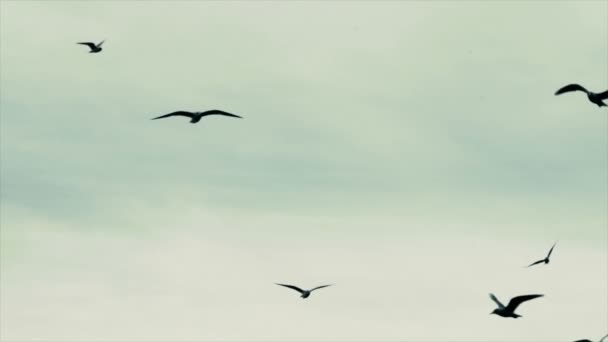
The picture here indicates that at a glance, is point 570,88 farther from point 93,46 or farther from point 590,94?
point 93,46

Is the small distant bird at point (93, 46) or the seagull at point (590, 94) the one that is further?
the small distant bird at point (93, 46)

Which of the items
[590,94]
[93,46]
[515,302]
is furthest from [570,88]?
[93,46]

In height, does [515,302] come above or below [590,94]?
below

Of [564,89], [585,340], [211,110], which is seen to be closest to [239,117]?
[211,110]

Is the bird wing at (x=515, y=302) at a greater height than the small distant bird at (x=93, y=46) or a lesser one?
lesser

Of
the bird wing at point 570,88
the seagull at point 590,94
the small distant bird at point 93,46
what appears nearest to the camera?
the bird wing at point 570,88

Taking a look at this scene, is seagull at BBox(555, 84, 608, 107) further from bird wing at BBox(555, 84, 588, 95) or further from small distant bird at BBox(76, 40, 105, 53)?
small distant bird at BBox(76, 40, 105, 53)

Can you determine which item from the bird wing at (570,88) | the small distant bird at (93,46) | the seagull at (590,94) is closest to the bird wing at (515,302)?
the bird wing at (570,88)

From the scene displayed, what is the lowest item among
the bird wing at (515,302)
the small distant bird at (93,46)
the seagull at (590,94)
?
the bird wing at (515,302)

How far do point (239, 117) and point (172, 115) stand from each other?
8476mm

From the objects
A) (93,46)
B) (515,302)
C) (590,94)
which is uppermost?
(93,46)

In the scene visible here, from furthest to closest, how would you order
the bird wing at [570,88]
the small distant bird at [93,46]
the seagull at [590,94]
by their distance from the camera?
the small distant bird at [93,46] → the seagull at [590,94] → the bird wing at [570,88]

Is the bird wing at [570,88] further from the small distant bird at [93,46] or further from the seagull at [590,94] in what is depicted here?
the small distant bird at [93,46]

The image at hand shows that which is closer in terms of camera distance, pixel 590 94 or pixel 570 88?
pixel 570 88
